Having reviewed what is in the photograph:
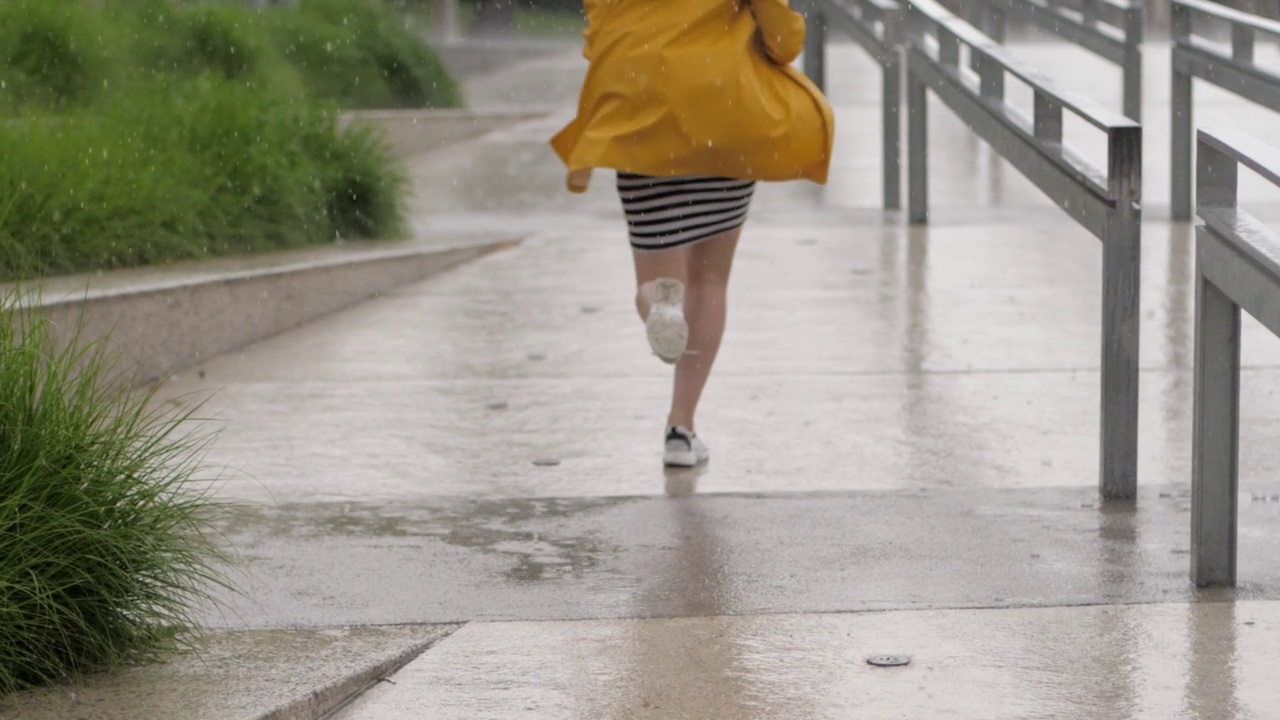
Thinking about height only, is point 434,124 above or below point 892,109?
below

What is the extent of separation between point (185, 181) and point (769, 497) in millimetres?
3328

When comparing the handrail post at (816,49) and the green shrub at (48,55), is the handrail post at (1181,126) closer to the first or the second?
the handrail post at (816,49)

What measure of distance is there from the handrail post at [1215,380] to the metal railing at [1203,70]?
9.12 feet

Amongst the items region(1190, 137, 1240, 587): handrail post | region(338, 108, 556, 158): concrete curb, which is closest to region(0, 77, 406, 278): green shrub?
region(338, 108, 556, 158): concrete curb

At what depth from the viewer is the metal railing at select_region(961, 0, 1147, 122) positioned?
940 cm

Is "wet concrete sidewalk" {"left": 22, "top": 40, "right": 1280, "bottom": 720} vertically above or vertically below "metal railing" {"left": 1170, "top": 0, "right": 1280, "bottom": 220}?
below

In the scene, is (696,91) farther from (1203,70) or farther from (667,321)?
(1203,70)

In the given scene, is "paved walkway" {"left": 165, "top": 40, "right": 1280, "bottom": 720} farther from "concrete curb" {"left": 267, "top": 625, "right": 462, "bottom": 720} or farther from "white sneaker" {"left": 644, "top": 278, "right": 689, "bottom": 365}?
"white sneaker" {"left": 644, "top": 278, "right": 689, "bottom": 365}

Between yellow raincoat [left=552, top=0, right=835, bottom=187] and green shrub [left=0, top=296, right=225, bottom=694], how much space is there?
1.65 m

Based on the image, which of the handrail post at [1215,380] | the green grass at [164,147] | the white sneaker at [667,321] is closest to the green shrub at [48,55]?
the green grass at [164,147]

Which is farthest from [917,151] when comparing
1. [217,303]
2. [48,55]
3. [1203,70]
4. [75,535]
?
[75,535]

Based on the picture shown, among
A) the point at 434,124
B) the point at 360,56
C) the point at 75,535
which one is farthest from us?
the point at 360,56

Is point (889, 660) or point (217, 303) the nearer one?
point (889, 660)

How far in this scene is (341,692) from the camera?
11.0 feet
